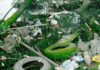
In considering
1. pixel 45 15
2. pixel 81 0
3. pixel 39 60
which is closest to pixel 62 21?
pixel 45 15

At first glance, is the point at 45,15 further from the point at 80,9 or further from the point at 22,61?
the point at 22,61

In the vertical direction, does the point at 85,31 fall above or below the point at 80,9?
below

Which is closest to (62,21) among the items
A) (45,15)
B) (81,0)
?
(45,15)

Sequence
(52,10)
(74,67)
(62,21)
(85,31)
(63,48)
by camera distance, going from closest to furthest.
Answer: (74,67) < (63,48) < (85,31) < (62,21) < (52,10)

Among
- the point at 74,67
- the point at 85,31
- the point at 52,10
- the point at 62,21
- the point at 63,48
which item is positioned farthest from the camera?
the point at 52,10

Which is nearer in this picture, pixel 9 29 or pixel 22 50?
pixel 22 50

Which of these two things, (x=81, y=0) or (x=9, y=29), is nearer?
(x=9, y=29)

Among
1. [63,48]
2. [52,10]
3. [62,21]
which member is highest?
[52,10]

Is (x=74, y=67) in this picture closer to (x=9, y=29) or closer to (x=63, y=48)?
(x=63, y=48)

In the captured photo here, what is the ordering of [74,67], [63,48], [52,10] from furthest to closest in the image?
[52,10]
[63,48]
[74,67]

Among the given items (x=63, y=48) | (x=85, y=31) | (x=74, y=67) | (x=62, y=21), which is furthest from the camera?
(x=62, y=21)
